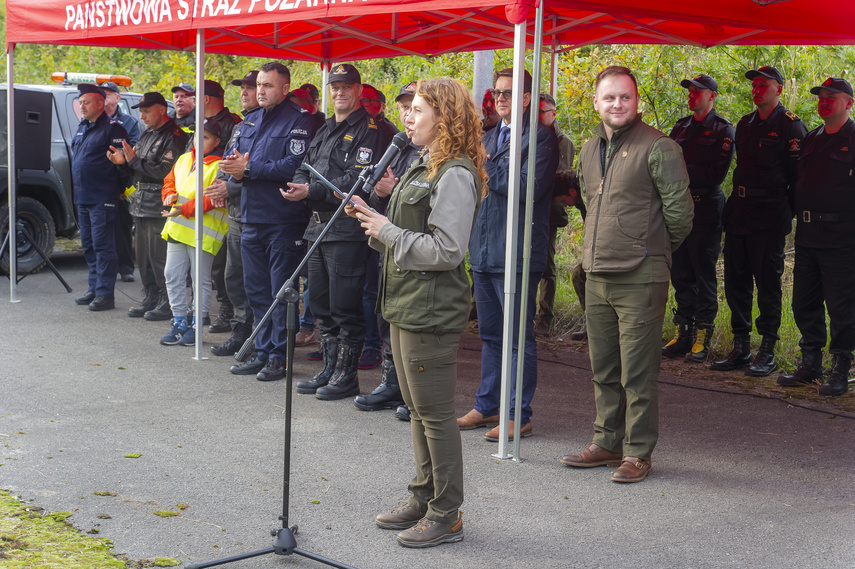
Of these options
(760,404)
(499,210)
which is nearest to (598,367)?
(499,210)

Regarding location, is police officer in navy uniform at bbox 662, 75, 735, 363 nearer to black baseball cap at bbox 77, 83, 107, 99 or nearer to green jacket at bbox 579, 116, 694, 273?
green jacket at bbox 579, 116, 694, 273

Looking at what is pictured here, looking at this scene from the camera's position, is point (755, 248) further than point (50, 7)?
No

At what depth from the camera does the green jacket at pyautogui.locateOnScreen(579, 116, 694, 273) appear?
177 inches

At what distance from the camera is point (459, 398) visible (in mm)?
6215

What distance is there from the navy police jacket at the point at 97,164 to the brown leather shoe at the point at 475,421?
17.3 feet

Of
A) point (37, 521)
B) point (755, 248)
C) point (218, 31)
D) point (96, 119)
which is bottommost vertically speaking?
point (37, 521)

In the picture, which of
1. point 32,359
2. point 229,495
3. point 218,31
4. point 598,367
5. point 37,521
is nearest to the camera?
point 37,521

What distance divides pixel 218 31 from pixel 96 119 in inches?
78.7

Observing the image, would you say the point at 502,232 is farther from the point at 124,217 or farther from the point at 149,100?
the point at 124,217

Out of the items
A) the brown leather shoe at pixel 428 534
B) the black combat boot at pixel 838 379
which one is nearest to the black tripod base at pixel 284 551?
the brown leather shoe at pixel 428 534

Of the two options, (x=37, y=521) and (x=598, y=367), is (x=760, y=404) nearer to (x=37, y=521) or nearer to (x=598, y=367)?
(x=598, y=367)

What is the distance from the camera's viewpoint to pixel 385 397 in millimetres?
5820

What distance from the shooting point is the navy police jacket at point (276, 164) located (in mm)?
6398

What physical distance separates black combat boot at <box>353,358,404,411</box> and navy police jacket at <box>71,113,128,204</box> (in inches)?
179
